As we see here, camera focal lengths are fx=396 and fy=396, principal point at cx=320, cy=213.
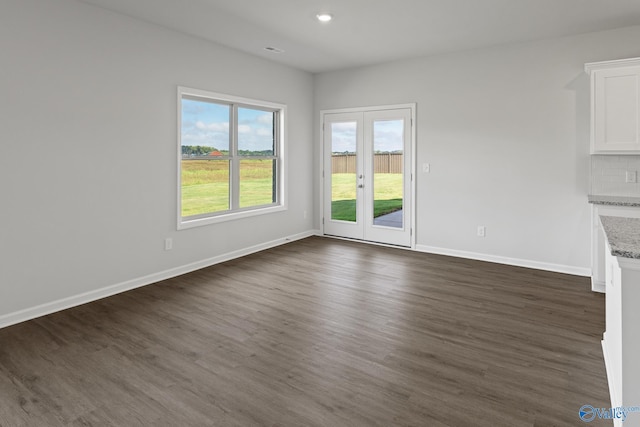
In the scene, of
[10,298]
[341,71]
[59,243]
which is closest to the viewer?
[10,298]

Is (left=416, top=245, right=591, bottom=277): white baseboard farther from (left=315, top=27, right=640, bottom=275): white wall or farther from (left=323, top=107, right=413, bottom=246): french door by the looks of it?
(left=323, top=107, right=413, bottom=246): french door

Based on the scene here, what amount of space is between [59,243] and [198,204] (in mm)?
1670

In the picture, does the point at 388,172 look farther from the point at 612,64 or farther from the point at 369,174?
the point at 612,64

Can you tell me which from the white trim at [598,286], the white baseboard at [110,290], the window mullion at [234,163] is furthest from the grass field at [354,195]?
the white trim at [598,286]

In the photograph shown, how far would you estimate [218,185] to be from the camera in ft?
16.9

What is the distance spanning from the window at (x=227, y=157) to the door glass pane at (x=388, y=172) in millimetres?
1450

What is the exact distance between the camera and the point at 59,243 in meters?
3.47

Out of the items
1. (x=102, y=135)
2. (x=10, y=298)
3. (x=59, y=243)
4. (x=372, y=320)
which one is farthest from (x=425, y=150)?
(x=10, y=298)

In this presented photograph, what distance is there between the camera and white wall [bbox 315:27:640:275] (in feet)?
14.7

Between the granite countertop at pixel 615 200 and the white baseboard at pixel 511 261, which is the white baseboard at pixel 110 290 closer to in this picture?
the white baseboard at pixel 511 261

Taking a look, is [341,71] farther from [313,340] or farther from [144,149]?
[313,340]

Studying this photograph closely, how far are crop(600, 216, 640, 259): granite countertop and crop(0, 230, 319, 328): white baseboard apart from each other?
4.00m

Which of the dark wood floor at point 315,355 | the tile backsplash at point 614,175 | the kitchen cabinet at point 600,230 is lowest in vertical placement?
the dark wood floor at point 315,355

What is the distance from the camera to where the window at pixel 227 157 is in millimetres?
4703
